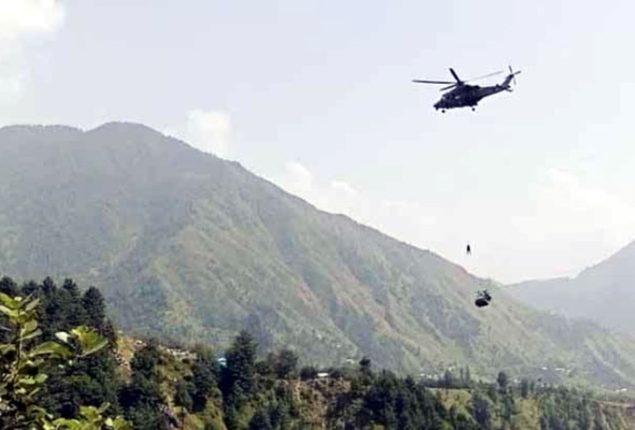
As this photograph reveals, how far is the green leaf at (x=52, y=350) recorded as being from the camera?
328 inches

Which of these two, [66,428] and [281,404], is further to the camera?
[281,404]

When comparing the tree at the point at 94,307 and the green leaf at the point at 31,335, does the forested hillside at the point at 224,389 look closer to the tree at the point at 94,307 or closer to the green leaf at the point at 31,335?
the tree at the point at 94,307

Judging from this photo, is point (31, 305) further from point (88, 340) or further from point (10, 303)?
point (88, 340)

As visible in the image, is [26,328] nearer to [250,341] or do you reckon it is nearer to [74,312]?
[74,312]

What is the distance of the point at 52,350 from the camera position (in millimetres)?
8352

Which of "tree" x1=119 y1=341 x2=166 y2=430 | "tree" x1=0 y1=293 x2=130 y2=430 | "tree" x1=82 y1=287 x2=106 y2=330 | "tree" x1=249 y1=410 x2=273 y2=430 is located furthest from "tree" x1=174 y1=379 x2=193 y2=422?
"tree" x1=0 y1=293 x2=130 y2=430

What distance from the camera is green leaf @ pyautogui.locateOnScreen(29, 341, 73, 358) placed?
8344mm

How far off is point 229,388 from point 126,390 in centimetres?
2635

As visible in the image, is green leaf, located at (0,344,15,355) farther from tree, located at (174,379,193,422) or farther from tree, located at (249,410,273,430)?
tree, located at (249,410,273,430)

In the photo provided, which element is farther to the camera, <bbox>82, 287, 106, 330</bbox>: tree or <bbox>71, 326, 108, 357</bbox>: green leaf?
<bbox>82, 287, 106, 330</bbox>: tree

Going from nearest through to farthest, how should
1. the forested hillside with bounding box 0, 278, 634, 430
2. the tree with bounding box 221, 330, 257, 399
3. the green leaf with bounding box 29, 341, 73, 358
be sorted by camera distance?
the green leaf with bounding box 29, 341, 73, 358
the forested hillside with bounding box 0, 278, 634, 430
the tree with bounding box 221, 330, 257, 399

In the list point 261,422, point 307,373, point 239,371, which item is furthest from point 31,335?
point 307,373

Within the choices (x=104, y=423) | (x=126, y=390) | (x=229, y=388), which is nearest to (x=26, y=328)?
(x=104, y=423)

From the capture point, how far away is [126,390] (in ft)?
465
